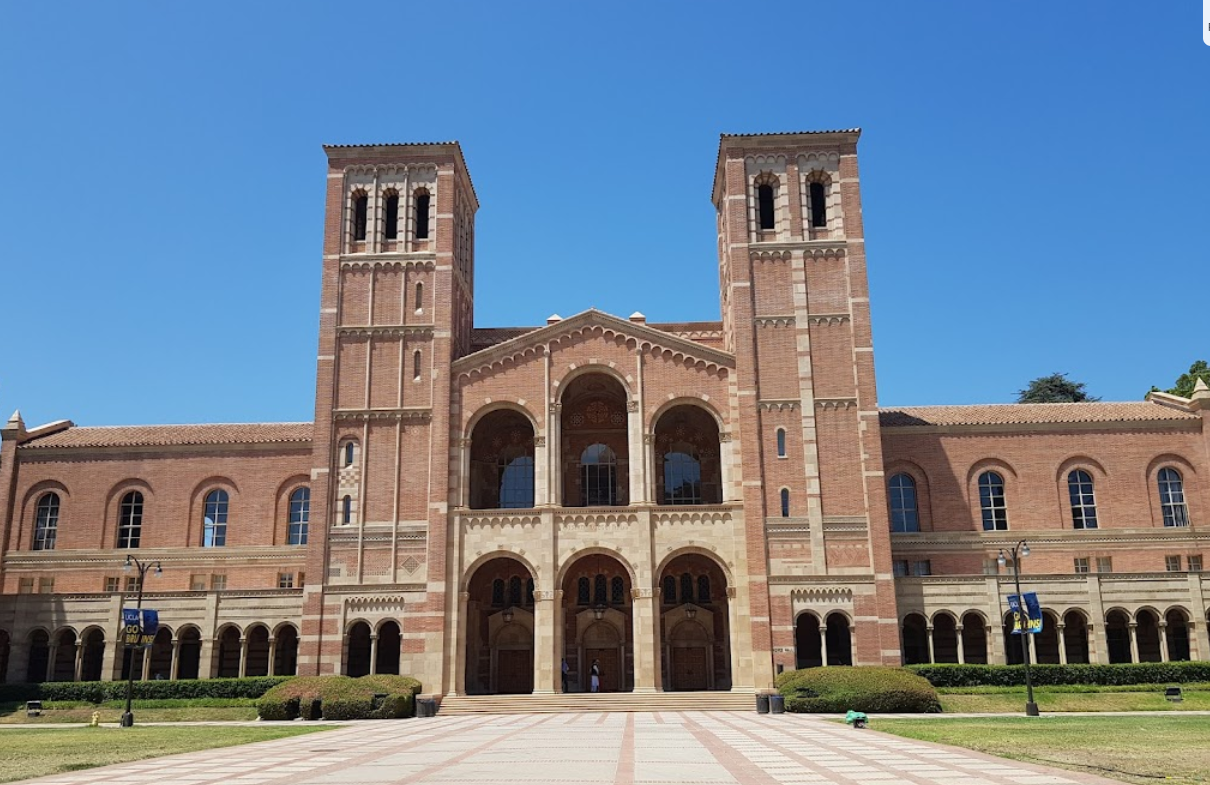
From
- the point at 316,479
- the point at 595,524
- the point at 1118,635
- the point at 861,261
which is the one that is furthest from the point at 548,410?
the point at 1118,635

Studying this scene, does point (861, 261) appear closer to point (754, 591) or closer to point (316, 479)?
point (754, 591)

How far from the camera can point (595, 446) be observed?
51031mm

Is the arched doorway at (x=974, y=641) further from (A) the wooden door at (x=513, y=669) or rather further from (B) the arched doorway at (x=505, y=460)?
(B) the arched doorway at (x=505, y=460)

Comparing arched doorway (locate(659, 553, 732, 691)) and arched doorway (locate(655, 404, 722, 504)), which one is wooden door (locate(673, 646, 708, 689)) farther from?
arched doorway (locate(655, 404, 722, 504))

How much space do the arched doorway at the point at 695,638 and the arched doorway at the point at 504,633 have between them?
6.41 meters

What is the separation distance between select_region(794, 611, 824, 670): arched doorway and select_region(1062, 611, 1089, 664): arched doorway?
10.8m

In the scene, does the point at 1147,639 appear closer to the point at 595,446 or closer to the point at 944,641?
the point at 944,641

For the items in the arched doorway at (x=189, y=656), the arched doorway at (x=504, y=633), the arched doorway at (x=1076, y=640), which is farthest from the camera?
the arched doorway at (x=504, y=633)

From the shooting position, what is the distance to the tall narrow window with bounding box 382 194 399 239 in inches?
1986

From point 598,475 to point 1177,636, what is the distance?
2698 cm

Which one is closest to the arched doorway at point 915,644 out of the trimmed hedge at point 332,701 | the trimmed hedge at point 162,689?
the trimmed hedge at point 332,701

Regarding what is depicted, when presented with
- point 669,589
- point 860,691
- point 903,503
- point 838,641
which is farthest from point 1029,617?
point 669,589

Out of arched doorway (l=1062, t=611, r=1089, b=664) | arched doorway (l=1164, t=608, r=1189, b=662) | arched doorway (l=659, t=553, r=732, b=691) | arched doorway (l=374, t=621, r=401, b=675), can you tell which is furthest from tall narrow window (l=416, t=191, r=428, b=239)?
arched doorway (l=1164, t=608, r=1189, b=662)

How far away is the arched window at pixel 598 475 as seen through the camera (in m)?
50.2
